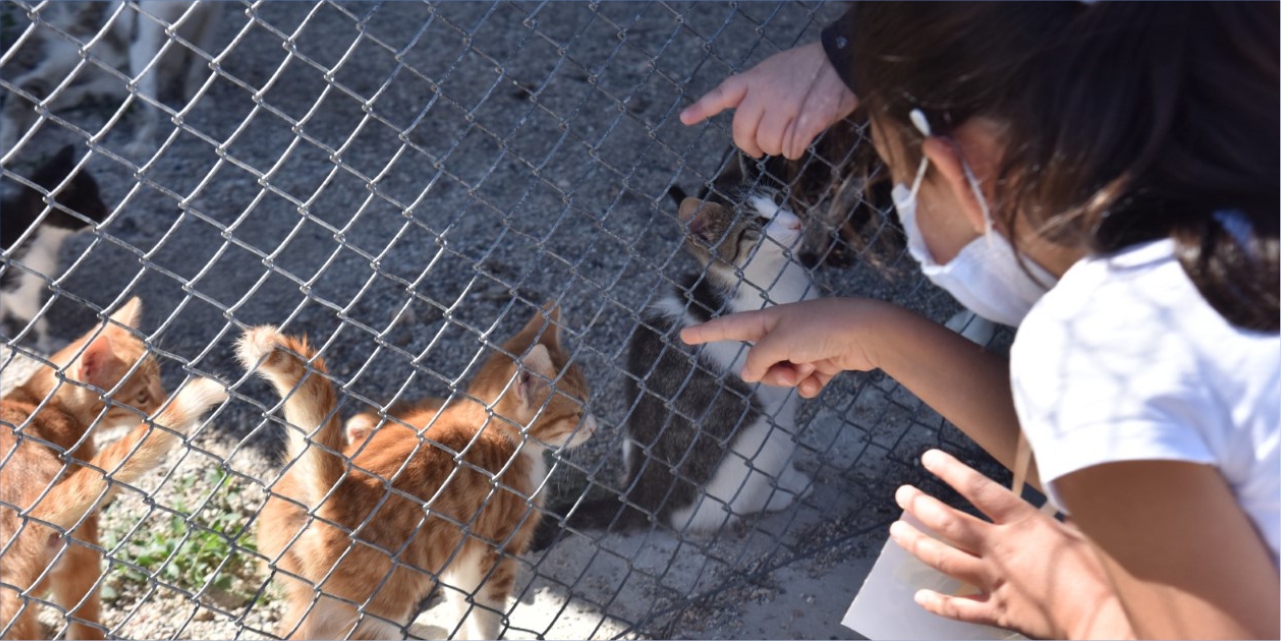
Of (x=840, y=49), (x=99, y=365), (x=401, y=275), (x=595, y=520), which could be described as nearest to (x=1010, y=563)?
(x=840, y=49)

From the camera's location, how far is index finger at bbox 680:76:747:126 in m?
2.07

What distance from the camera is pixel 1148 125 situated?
3.73 feet

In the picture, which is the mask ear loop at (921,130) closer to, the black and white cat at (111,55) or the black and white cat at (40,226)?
the black and white cat at (40,226)

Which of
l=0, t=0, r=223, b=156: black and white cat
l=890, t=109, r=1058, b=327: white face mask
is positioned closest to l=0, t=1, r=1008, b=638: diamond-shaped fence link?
l=0, t=0, r=223, b=156: black and white cat

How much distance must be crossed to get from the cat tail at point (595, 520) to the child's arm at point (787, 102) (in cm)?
128

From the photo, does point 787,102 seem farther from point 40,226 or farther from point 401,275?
point 40,226

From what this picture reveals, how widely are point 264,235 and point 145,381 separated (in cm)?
97

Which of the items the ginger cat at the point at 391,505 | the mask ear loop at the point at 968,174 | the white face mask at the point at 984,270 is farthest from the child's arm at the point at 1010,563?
the ginger cat at the point at 391,505

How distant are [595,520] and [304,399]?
1066 mm

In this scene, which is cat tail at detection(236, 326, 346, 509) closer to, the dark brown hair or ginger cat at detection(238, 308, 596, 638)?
ginger cat at detection(238, 308, 596, 638)

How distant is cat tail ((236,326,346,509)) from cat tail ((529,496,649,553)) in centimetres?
82

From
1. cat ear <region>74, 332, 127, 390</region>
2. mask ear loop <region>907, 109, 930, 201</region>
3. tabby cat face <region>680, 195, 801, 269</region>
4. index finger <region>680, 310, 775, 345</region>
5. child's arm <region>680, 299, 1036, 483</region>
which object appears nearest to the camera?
mask ear loop <region>907, 109, 930, 201</region>

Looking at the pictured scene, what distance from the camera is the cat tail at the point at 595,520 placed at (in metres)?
2.96

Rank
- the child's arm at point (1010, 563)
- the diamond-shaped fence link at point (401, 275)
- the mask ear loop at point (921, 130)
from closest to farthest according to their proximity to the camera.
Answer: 1. the mask ear loop at point (921, 130)
2. the child's arm at point (1010, 563)
3. the diamond-shaped fence link at point (401, 275)
